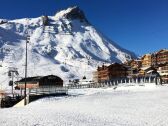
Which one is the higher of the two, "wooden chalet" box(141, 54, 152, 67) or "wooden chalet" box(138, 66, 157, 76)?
"wooden chalet" box(141, 54, 152, 67)

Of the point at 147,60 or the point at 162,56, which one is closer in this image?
the point at 162,56

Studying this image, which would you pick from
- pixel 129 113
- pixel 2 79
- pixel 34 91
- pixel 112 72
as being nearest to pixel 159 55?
pixel 112 72

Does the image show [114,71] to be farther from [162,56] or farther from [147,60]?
[147,60]

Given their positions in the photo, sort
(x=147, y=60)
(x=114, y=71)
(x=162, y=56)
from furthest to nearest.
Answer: (x=147, y=60) → (x=162, y=56) → (x=114, y=71)

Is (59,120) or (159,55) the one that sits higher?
(159,55)

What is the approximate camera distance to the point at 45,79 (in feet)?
408

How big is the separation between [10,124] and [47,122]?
134 inches

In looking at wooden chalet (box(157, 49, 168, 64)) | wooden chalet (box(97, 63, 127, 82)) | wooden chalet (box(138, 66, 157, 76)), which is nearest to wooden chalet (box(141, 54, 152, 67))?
wooden chalet (box(157, 49, 168, 64))

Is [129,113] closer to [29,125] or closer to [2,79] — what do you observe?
[29,125]

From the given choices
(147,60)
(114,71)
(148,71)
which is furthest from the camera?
(147,60)

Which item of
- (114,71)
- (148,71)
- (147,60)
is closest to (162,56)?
(147,60)

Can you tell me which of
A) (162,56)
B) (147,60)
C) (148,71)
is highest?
(162,56)

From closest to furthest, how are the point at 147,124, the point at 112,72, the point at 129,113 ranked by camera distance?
the point at 147,124
the point at 129,113
the point at 112,72

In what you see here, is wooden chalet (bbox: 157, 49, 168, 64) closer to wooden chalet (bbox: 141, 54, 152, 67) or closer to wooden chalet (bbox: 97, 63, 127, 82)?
wooden chalet (bbox: 141, 54, 152, 67)
